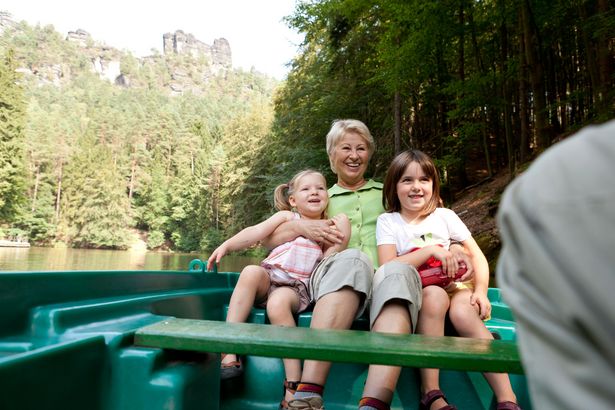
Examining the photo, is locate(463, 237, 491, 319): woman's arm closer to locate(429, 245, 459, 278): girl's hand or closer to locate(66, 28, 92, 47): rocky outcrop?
locate(429, 245, 459, 278): girl's hand

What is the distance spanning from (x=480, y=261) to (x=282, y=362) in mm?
833

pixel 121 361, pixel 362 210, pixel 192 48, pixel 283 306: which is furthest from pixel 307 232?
pixel 192 48

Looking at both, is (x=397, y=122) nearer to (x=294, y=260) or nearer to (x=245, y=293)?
(x=294, y=260)

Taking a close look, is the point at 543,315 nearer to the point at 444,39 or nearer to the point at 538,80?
the point at 538,80

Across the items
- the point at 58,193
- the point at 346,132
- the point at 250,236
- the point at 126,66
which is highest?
the point at 126,66

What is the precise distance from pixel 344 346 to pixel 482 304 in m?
0.89

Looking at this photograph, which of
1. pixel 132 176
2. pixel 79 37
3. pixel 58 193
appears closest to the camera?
pixel 58 193

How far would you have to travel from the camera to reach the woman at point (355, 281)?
4.37ft

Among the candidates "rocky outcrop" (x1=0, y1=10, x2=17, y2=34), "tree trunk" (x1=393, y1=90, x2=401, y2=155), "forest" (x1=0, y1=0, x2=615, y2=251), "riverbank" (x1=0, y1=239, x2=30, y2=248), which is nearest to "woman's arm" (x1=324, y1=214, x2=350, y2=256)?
"forest" (x1=0, y1=0, x2=615, y2=251)

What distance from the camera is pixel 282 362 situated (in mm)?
1669

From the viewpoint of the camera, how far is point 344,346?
0.95 meters

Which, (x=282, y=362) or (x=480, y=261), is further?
(x=480, y=261)

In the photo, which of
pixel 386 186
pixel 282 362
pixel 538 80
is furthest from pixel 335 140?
pixel 538 80

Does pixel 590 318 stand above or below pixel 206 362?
above
